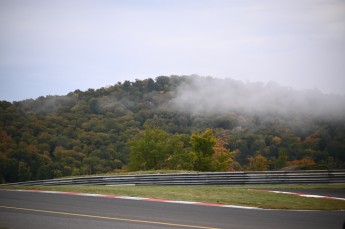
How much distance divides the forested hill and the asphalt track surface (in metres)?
16.5

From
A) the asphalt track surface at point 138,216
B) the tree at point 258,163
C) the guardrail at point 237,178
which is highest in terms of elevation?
the asphalt track surface at point 138,216

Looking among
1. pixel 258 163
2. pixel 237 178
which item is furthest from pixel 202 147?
pixel 237 178

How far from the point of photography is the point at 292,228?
344 inches

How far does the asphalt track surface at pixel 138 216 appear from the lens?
29.1 feet

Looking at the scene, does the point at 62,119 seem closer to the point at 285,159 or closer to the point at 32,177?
the point at 32,177

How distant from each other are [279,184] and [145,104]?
99652mm

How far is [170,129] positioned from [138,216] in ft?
295

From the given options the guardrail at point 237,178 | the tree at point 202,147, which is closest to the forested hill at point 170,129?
the tree at point 202,147

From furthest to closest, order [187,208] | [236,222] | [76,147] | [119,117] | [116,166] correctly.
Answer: [119,117] < [76,147] < [116,166] < [187,208] < [236,222]

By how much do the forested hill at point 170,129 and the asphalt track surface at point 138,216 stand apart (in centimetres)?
1650

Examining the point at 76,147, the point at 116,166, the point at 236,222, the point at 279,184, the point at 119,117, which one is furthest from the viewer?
the point at 119,117

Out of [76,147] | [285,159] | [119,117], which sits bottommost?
[285,159]

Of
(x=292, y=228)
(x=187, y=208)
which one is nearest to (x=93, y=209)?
(x=187, y=208)

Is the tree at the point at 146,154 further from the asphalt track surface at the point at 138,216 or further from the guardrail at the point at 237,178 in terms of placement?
the asphalt track surface at the point at 138,216
